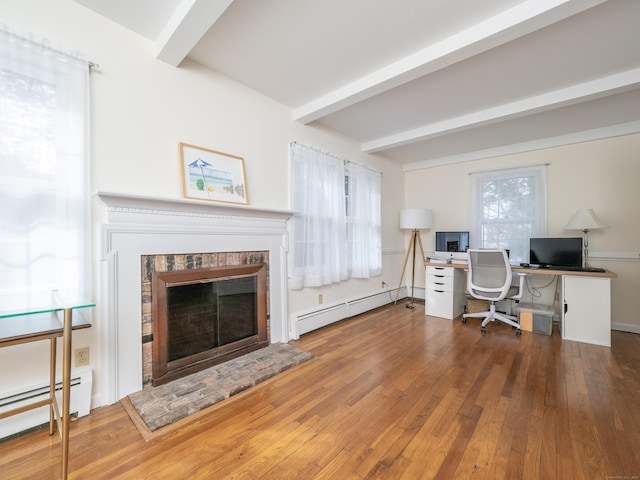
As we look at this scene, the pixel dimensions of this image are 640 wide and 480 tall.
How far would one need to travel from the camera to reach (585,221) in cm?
339

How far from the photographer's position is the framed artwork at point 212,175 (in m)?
2.26

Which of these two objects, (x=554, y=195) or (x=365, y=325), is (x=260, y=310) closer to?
(x=365, y=325)

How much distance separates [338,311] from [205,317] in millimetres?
1803

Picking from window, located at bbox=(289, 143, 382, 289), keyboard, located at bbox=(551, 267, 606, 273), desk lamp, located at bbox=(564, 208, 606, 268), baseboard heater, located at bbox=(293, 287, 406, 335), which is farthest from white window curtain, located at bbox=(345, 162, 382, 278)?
desk lamp, located at bbox=(564, 208, 606, 268)

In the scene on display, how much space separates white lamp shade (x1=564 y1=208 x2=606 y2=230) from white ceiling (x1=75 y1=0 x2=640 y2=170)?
42.4 inches

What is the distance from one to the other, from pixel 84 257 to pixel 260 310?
1475mm

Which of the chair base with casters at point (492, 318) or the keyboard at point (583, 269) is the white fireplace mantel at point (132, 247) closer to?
the chair base with casters at point (492, 318)

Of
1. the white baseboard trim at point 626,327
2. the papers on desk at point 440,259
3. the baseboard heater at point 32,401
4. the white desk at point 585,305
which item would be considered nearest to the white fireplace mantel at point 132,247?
the baseboard heater at point 32,401

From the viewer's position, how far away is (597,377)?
2254 mm

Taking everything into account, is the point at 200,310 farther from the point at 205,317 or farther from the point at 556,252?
the point at 556,252

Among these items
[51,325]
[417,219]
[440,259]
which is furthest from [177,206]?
[440,259]

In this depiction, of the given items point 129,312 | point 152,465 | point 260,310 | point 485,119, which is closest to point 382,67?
point 485,119

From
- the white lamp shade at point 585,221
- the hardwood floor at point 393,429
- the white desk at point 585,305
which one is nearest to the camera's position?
the hardwood floor at point 393,429

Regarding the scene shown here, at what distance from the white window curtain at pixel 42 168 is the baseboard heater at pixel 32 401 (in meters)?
0.58
